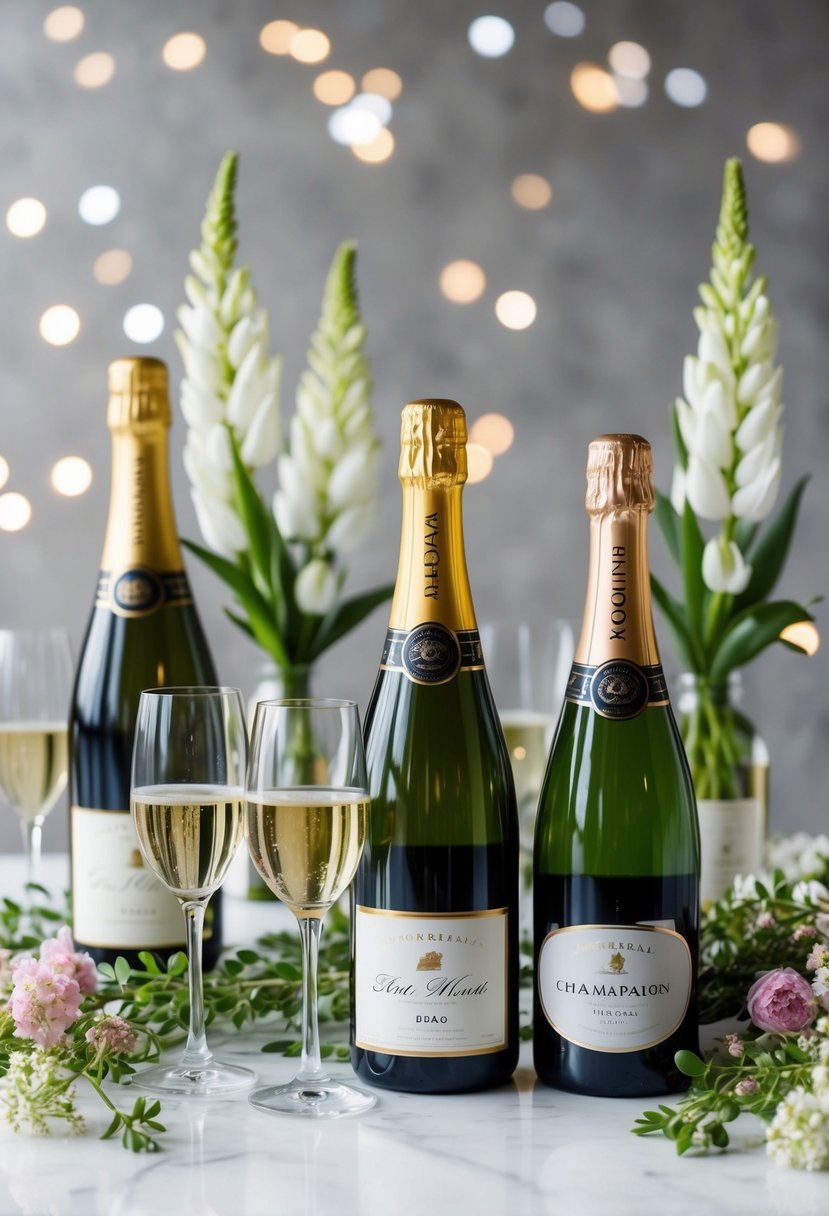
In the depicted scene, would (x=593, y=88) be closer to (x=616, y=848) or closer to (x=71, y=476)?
(x=71, y=476)

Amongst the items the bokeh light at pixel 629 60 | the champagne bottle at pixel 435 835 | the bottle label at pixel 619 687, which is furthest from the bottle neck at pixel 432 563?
the bokeh light at pixel 629 60

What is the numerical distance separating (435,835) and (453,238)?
1.71 metres

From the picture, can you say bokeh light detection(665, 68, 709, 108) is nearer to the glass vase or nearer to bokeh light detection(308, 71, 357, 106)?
bokeh light detection(308, 71, 357, 106)

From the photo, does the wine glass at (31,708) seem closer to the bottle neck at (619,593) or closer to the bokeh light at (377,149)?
the bottle neck at (619,593)

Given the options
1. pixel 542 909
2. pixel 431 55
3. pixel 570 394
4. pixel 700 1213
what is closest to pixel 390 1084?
pixel 542 909

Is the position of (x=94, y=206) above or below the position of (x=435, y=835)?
above

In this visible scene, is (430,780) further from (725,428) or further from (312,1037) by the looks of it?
(725,428)

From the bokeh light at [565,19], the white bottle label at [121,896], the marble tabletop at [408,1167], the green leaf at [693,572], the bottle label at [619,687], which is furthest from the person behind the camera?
the bokeh light at [565,19]

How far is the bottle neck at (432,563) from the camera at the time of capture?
39.4 inches

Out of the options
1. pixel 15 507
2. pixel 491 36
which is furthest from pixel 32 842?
pixel 491 36

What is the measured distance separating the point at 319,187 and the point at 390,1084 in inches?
72.6

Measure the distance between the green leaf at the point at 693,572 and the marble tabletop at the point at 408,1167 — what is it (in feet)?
2.11

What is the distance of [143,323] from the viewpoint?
2432 millimetres

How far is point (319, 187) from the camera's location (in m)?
2.45
